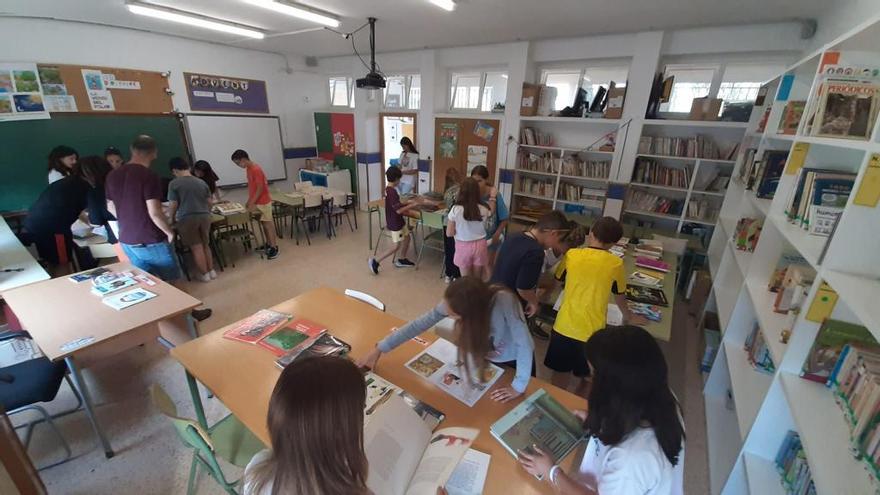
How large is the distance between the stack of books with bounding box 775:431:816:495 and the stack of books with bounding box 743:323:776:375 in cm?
54

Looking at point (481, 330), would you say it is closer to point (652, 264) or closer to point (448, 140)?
point (652, 264)

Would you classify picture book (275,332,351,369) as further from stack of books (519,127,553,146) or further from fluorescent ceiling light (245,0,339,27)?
stack of books (519,127,553,146)

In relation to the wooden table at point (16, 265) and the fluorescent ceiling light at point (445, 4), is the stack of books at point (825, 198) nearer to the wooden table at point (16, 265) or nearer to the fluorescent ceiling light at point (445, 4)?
the fluorescent ceiling light at point (445, 4)

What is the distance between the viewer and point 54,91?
4621 millimetres

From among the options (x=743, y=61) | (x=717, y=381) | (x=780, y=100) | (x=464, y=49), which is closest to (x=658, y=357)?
(x=717, y=381)

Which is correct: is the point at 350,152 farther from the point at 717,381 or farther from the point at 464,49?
the point at 717,381

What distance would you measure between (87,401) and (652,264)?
4122mm

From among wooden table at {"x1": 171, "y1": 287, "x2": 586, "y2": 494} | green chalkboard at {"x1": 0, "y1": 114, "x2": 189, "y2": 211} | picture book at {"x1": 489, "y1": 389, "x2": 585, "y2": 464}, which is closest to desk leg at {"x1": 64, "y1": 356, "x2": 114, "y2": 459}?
wooden table at {"x1": 171, "y1": 287, "x2": 586, "y2": 494}

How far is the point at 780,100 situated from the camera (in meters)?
2.60

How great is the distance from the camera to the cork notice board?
4.73 metres

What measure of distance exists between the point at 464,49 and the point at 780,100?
4.44 meters

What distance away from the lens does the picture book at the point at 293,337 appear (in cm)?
178

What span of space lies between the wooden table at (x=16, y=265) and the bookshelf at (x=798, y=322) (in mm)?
4252

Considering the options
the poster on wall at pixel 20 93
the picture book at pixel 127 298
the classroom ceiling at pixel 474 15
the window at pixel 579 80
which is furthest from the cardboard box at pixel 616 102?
the poster on wall at pixel 20 93
